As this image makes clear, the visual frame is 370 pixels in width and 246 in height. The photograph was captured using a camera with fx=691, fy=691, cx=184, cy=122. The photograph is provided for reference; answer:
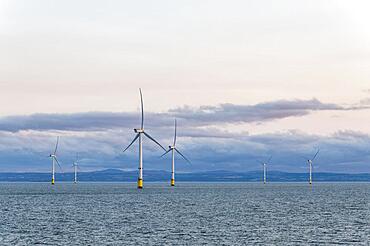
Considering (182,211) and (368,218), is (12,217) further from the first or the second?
(368,218)

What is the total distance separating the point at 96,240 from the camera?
284 ft

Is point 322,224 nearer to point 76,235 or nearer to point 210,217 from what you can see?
point 210,217

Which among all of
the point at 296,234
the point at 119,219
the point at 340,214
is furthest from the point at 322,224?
the point at 119,219

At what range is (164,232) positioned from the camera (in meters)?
95.8

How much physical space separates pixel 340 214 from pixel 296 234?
4290 cm

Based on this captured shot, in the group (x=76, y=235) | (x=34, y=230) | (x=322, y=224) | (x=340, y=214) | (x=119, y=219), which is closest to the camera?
(x=76, y=235)

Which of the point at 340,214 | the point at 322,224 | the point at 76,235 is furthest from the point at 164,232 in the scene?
the point at 340,214

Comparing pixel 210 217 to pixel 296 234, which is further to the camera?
pixel 210 217

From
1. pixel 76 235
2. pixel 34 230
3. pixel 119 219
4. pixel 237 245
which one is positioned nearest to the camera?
pixel 237 245

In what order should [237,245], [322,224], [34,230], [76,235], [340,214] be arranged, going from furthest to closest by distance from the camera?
[340,214], [322,224], [34,230], [76,235], [237,245]

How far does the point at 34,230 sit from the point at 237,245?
33339mm

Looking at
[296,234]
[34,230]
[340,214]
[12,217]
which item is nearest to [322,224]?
[296,234]

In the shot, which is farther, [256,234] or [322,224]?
[322,224]

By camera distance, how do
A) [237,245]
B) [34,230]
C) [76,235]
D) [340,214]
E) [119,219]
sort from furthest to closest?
[340,214] < [119,219] < [34,230] < [76,235] < [237,245]
